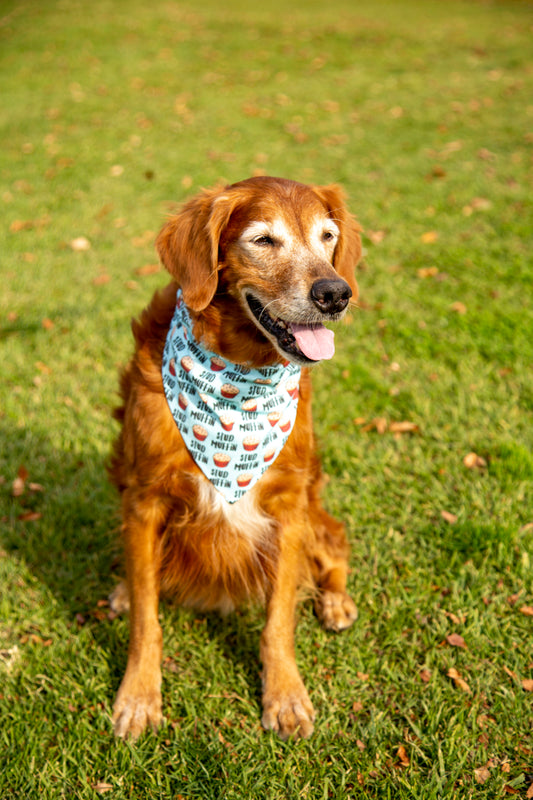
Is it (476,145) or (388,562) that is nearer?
(388,562)

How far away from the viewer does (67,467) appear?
4.11 m

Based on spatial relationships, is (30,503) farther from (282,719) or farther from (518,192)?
(518,192)

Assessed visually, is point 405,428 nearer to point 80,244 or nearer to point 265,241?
point 265,241

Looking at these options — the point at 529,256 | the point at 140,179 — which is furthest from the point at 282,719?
the point at 140,179

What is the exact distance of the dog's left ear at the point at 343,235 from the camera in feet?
9.52

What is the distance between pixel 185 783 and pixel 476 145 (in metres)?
9.15

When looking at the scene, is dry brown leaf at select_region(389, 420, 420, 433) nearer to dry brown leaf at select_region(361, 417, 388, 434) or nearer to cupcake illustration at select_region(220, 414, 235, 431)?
dry brown leaf at select_region(361, 417, 388, 434)

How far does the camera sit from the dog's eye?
2596 millimetres

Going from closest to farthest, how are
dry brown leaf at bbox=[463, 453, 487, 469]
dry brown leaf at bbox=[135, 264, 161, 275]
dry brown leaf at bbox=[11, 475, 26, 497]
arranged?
dry brown leaf at bbox=[11, 475, 26, 497] → dry brown leaf at bbox=[463, 453, 487, 469] → dry brown leaf at bbox=[135, 264, 161, 275]

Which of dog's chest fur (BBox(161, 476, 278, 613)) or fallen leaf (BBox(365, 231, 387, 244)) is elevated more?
dog's chest fur (BBox(161, 476, 278, 613))

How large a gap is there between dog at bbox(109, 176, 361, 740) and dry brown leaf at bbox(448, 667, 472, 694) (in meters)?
0.63

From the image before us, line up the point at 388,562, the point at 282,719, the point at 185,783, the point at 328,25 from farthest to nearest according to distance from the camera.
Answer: the point at 328,25
the point at 388,562
the point at 282,719
the point at 185,783

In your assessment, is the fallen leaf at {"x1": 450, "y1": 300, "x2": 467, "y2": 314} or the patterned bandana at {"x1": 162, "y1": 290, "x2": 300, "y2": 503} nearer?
the patterned bandana at {"x1": 162, "y1": 290, "x2": 300, "y2": 503}

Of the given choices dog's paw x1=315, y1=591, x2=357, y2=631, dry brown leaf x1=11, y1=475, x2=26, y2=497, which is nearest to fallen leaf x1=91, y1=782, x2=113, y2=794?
dog's paw x1=315, y1=591, x2=357, y2=631
